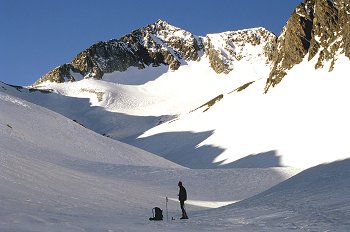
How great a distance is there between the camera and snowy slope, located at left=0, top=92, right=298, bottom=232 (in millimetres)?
14414

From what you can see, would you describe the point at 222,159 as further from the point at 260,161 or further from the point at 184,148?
the point at 184,148

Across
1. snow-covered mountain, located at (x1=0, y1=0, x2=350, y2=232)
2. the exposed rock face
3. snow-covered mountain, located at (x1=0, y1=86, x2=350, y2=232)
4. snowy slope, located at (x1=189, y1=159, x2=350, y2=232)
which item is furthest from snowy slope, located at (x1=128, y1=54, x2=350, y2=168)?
snowy slope, located at (x1=189, y1=159, x2=350, y2=232)

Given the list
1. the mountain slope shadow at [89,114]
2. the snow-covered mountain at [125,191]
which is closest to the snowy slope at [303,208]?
the snow-covered mountain at [125,191]

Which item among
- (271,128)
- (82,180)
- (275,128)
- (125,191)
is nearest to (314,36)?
(271,128)

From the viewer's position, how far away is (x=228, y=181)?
123 ft

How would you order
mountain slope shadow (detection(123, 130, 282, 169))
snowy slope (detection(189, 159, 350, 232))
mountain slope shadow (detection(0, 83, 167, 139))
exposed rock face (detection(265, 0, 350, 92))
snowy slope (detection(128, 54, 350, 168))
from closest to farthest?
snowy slope (detection(189, 159, 350, 232)), snowy slope (detection(128, 54, 350, 168)), mountain slope shadow (detection(123, 130, 282, 169)), exposed rock face (detection(265, 0, 350, 92)), mountain slope shadow (detection(0, 83, 167, 139))

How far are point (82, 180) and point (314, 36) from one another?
80.5 metres

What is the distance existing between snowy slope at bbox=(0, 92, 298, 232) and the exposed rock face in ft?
162

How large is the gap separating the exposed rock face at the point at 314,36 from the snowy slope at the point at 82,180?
49.5 meters

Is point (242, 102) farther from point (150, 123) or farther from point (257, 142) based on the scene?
point (150, 123)

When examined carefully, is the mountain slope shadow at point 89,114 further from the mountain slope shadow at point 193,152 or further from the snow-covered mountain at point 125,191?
the snow-covered mountain at point 125,191

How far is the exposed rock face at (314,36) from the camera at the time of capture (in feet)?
284

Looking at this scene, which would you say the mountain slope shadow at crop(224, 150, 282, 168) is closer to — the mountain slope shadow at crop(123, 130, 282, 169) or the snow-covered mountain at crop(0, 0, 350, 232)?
the mountain slope shadow at crop(123, 130, 282, 169)

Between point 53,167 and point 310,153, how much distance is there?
38936mm
